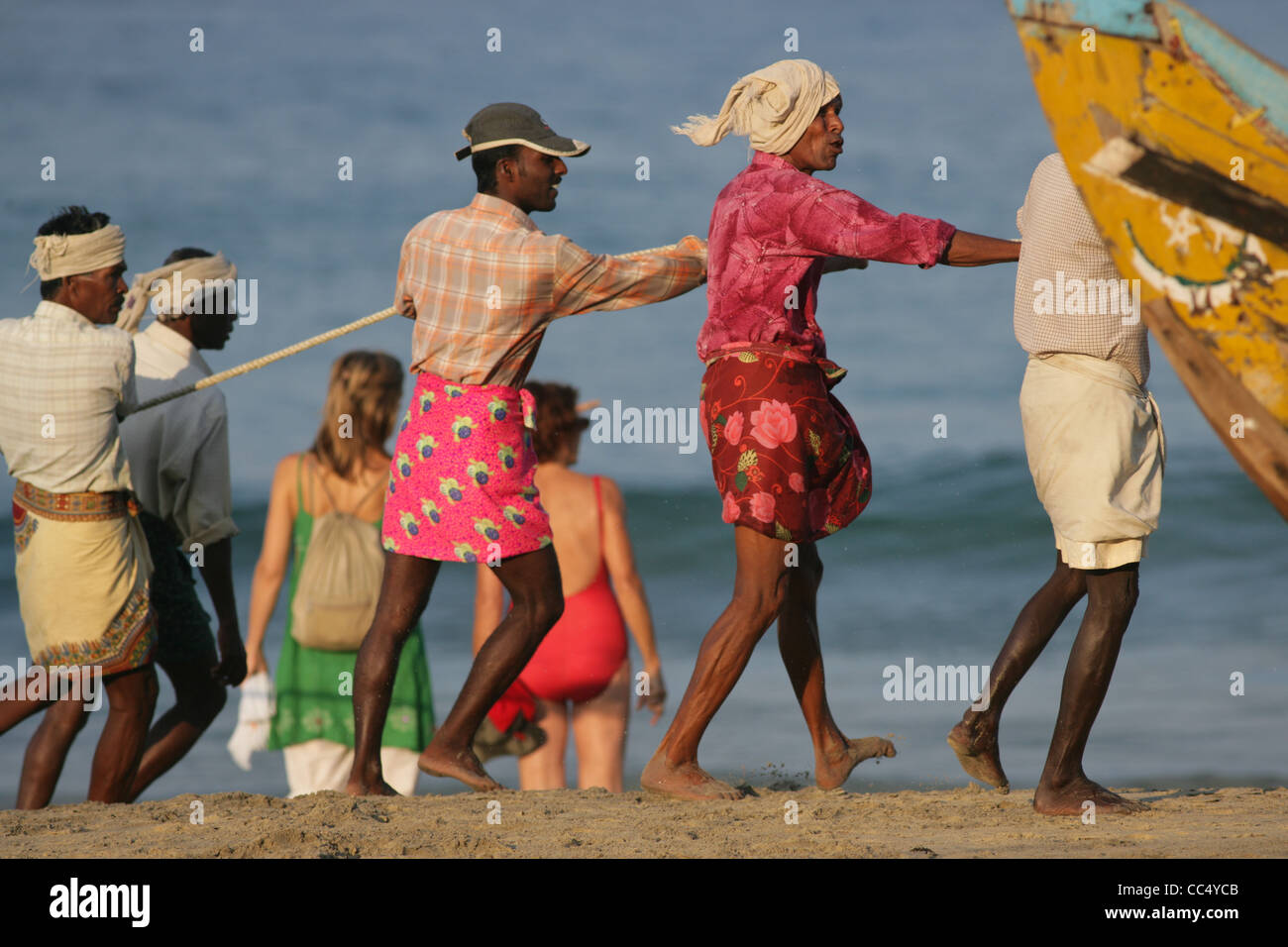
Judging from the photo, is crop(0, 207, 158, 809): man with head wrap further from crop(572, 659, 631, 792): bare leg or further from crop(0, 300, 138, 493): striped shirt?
crop(572, 659, 631, 792): bare leg

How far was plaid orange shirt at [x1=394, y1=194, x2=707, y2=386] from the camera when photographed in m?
4.63

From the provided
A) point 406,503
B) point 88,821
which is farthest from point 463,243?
point 88,821

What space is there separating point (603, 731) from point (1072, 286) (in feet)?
9.49

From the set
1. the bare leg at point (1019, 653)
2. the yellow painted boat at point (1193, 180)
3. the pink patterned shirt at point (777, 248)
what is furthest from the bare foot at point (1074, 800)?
the pink patterned shirt at point (777, 248)

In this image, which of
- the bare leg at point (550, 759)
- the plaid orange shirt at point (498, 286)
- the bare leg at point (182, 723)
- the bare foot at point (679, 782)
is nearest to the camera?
the bare foot at point (679, 782)

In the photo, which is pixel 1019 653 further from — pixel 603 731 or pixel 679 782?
pixel 603 731

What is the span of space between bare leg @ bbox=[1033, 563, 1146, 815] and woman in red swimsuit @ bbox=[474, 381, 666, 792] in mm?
2069

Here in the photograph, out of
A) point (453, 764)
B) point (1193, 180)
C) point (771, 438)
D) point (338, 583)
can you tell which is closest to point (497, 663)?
point (453, 764)

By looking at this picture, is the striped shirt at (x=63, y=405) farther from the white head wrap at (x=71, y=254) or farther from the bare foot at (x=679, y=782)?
the bare foot at (x=679, y=782)

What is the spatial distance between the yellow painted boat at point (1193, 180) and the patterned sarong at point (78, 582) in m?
3.10

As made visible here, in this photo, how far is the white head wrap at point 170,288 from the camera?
18.8 ft

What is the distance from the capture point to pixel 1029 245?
167 inches
